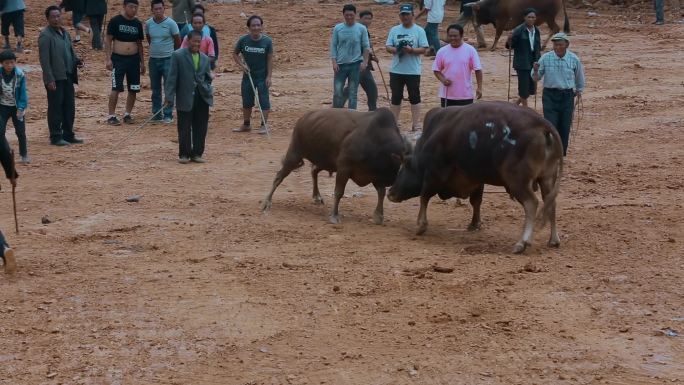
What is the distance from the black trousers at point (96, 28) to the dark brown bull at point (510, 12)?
8.20 m

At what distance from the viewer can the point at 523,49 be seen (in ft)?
59.9

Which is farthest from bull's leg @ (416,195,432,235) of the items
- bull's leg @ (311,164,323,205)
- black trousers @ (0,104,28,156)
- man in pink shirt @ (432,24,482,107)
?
black trousers @ (0,104,28,156)

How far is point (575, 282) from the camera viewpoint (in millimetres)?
10602

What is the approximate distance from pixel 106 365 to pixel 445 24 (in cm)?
2265

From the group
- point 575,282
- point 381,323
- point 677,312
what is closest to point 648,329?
point 677,312

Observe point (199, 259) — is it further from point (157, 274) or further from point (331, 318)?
point (331, 318)

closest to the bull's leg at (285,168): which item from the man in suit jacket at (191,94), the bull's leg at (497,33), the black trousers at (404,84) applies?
the man in suit jacket at (191,94)

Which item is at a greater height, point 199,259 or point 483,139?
point 483,139

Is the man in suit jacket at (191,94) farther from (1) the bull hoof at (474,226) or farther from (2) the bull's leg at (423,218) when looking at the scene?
(1) the bull hoof at (474,226)

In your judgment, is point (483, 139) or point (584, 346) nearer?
point (584, 346)

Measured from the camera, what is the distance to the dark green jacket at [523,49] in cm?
1827

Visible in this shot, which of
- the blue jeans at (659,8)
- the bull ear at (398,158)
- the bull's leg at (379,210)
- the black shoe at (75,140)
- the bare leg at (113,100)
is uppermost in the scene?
the blue jeans at (659,8)

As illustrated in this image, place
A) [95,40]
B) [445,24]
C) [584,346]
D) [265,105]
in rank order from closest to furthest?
[584,346] < [265,105] < [95,40] < [445,24]

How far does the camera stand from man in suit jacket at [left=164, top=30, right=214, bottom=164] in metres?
16.1
